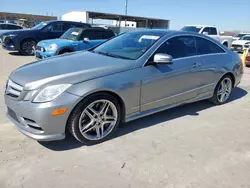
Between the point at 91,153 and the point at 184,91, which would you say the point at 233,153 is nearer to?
the point at 184,91

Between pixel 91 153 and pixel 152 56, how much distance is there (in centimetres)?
167

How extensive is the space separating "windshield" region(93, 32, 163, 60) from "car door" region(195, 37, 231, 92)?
949 mm

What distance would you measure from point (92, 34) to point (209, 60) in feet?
21.4

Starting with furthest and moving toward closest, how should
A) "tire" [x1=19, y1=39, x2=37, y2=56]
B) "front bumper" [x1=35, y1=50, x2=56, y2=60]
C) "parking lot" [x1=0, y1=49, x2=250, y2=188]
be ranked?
"tire" [x1=19, y1=39, x2=37, y2=56]
"front bumper" [x1=35, y1=50, x2=56, y2=60]
"parking lot" [x1=0, y1=49, x2=250, y2=188]

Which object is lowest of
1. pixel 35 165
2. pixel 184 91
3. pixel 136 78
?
pixel 35 165

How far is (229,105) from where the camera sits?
16.4 ft

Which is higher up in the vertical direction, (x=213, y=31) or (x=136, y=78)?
(x=213, y=31)

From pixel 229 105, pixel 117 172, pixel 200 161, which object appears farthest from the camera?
pixel 229 105

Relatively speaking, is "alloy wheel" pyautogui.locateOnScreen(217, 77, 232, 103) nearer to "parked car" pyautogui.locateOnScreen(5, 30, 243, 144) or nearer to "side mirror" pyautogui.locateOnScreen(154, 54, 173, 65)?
"parked car" pyautogui.locateOnScreen(5, 30, 243, 144)

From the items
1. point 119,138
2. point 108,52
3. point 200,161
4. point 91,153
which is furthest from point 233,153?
point 108,52

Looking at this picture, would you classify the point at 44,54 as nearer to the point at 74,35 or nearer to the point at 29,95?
the point at 74,35

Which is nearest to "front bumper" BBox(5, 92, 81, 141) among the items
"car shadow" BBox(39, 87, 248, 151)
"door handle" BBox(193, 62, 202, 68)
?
"car shadow" BBox(39, 87, 248, 151)

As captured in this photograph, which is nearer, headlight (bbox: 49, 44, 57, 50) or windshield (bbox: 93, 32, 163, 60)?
windshield (bbox: 93, 32, 163, 60)

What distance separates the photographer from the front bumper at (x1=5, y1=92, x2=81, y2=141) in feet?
8.85
